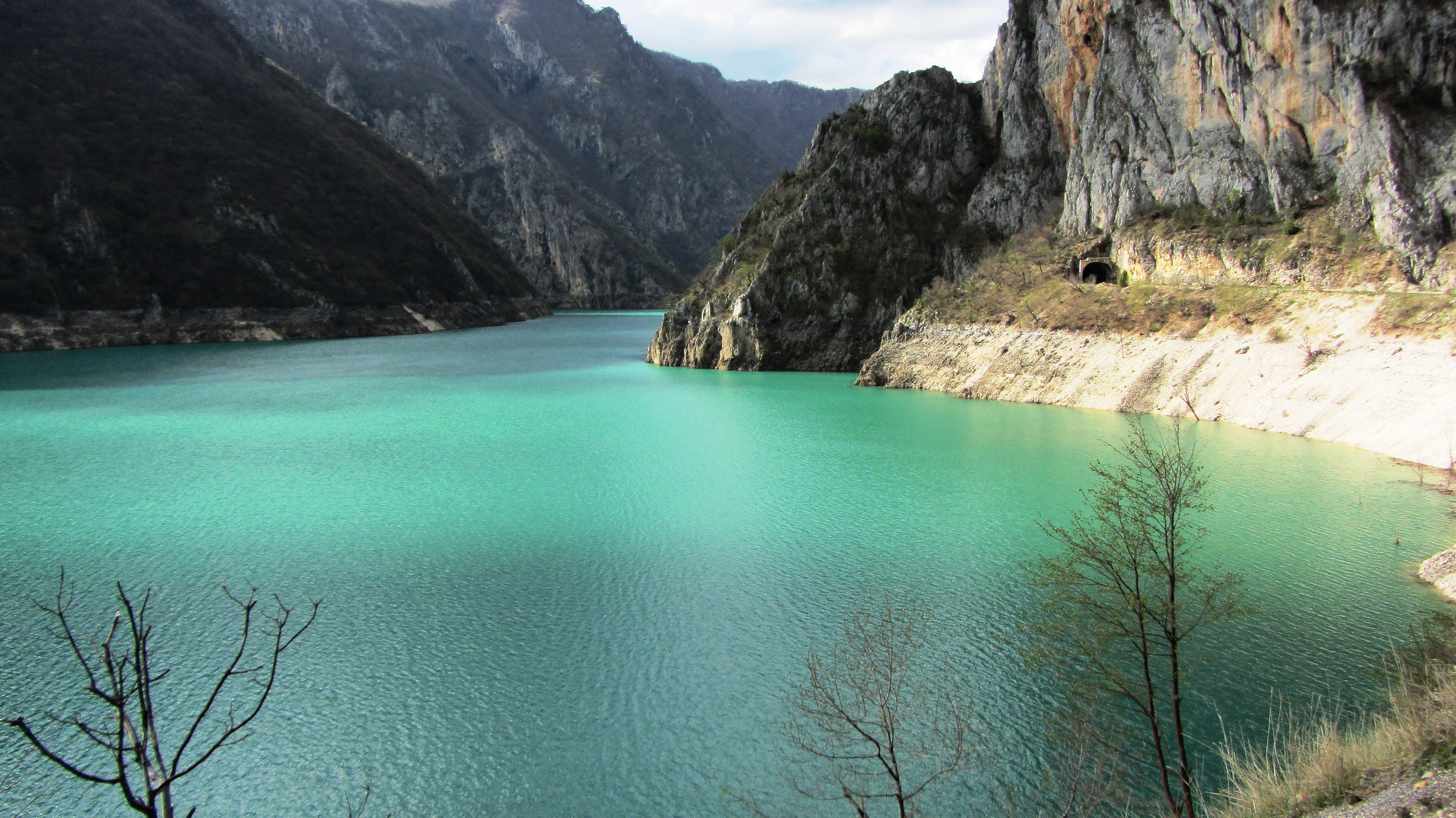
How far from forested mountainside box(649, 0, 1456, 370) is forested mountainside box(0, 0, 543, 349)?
53477mm

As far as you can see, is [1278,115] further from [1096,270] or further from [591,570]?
[591,570]

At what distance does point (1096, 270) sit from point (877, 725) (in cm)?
4645

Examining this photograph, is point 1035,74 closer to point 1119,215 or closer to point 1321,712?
point 1119,215

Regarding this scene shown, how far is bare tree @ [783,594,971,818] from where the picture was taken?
1053 cm

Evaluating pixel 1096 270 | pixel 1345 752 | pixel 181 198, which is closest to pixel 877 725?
pixel 1345 752

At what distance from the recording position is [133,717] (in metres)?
13.1

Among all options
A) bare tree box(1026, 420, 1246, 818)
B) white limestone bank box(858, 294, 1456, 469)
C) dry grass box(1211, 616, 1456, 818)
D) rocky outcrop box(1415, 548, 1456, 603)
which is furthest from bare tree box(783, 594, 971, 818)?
white limestone bank box(858, 294, 1456, 469)

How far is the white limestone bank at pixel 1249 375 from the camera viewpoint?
2822 centimetres

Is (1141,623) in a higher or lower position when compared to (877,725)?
higher

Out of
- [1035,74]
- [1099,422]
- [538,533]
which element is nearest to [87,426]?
[538,533]

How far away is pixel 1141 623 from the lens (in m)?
10.0

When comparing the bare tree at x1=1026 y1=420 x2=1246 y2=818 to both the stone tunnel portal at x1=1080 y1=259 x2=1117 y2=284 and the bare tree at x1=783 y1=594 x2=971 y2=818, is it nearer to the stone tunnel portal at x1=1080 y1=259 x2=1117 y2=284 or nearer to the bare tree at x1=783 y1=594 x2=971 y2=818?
the bare tree at x1=783 y1=594 x2=971 y2=818

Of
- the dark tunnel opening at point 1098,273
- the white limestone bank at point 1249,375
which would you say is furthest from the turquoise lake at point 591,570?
the dark tunnel opening at point 1098,273

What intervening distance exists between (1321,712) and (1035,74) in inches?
2387
